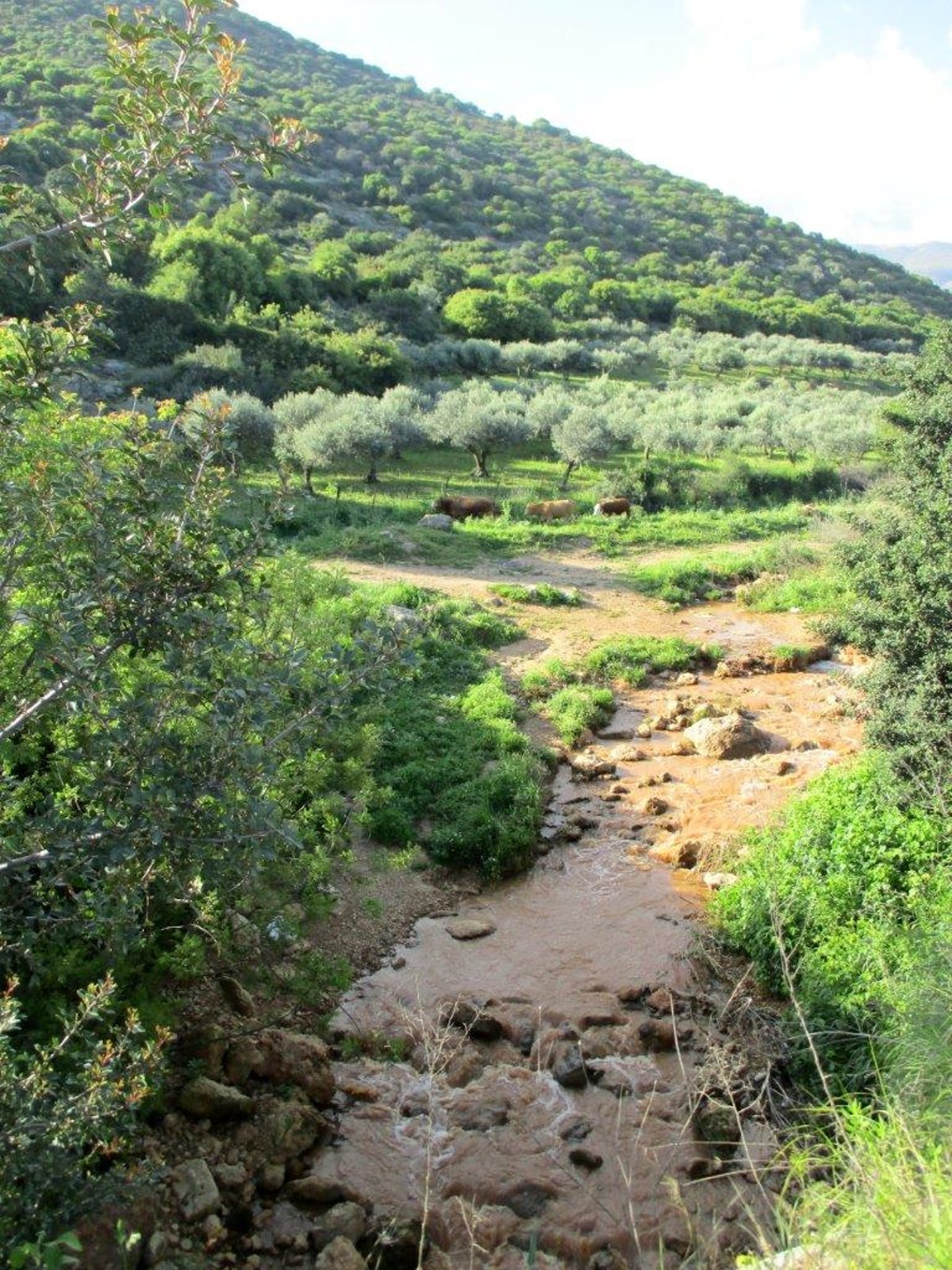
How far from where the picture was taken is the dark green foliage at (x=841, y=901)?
7.32 m

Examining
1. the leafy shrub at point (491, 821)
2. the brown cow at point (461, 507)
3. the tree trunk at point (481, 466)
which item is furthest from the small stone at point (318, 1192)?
the tree trunk at point (481, 466)

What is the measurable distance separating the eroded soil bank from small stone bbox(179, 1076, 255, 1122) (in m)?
0.04

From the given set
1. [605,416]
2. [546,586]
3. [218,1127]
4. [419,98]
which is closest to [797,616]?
[546,586]


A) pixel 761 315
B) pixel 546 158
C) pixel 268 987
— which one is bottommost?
pixel 268 987

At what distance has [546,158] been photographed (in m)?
96.8

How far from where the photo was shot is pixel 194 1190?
18.1 feet

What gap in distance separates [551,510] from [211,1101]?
19722 millimetres

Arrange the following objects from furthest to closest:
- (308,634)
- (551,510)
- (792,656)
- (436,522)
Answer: (551,510) → (436,522) → (792,656) → (308,634)

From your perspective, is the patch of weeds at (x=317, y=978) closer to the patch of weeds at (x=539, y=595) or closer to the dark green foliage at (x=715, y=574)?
the patch of weeds at (x=539, y=595)

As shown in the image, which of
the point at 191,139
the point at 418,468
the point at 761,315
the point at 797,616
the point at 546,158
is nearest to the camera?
the point at 191,139

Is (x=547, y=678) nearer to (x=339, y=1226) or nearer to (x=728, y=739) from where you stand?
(x=728, y=739)

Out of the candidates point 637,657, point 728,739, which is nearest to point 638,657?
point 637,657

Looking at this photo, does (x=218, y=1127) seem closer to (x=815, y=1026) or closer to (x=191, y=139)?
(x=815, y=1026)

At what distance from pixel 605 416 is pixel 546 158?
3174 inches
